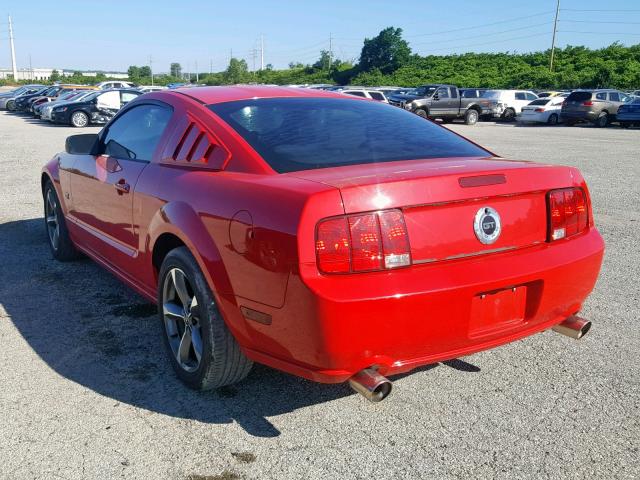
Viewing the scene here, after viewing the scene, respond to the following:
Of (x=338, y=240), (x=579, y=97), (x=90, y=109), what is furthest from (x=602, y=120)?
(x=338, y=240)

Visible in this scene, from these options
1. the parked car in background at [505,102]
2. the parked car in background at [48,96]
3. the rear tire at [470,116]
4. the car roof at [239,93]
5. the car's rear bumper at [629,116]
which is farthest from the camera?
the parked car in background at [505,102]

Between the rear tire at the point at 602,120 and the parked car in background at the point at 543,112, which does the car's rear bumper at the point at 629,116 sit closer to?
the rear tire at the point at 602,120

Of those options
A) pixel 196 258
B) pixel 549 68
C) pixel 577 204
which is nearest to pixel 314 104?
pixel 196 258

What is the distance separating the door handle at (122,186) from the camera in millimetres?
3809

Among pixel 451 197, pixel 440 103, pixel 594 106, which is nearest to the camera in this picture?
pixel 451 197

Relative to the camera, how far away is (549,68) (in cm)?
5753

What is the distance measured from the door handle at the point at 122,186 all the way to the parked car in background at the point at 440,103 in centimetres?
2565

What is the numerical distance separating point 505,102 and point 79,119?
69.7 ft

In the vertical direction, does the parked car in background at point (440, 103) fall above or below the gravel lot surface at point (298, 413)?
above

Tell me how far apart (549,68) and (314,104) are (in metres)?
59.8

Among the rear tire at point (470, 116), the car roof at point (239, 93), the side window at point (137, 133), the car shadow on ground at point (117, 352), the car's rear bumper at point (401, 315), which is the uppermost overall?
the car roof at point (239, 93)

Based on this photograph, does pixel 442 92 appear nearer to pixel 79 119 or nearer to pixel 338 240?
pixel 79 119

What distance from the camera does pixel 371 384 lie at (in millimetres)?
2465

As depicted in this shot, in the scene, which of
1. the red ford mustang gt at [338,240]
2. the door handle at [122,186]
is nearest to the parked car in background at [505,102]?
the door handle at [122,186]
